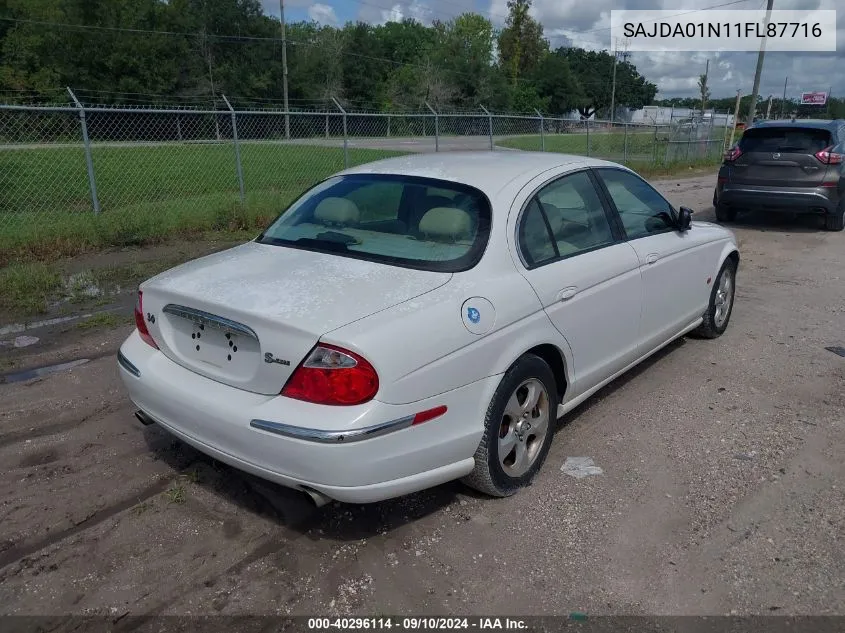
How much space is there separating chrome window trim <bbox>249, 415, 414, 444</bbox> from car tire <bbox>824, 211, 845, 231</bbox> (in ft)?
34.3

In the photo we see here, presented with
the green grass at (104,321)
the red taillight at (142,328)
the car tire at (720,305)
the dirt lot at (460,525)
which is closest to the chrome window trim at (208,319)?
the red taillight at (142,328)

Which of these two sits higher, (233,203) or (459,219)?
(459,219)

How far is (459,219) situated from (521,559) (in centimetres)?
159

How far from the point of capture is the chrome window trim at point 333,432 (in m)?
2.55

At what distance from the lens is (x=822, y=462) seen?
12.1 ft

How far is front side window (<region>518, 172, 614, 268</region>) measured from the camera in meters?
3.47

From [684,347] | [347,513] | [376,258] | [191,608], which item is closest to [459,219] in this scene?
[376,258]

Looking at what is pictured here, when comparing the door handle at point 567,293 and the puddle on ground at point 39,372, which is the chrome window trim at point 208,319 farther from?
the puddle on ground at point 39,372

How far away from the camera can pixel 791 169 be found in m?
10.3

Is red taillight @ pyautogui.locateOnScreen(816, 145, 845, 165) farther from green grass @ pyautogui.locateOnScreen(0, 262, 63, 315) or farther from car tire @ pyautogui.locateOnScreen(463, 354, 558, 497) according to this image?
green grass @ pyautogui.locateOnScreen(0, 262, 63, 315)

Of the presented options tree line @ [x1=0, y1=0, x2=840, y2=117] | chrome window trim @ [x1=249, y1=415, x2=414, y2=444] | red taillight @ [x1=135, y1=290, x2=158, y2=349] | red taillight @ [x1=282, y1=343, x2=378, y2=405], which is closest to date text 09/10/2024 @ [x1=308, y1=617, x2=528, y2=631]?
chrome window trim @ [x1=249, y1=415, x2=414, y2=444]

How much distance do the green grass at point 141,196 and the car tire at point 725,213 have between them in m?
7.27

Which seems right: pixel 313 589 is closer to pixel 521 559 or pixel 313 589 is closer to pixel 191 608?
pixel 191 608

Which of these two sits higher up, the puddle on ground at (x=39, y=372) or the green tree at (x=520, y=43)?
the green tree at (x=520, y=43)
